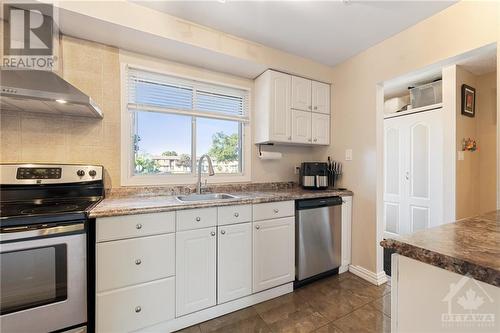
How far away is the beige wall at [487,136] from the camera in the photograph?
8.36ft

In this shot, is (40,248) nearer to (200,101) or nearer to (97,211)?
(97,211)

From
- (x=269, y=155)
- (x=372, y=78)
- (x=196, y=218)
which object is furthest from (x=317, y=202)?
(x=372, y=78)

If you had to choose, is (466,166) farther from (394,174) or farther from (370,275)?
(370,275)

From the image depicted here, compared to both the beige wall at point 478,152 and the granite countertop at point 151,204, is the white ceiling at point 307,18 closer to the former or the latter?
the beige wall at point 478,152

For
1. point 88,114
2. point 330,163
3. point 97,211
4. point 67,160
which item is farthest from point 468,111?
point 67,160

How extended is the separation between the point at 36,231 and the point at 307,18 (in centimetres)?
245

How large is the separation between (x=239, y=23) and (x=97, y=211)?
1.88 meters

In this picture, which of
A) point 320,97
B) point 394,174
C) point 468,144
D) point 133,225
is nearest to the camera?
point 133,225

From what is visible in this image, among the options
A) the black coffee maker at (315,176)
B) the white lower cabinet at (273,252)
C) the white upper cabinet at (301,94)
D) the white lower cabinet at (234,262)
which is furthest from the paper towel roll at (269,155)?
the white lower cabinet at (234,262)

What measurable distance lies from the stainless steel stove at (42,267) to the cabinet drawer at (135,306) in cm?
11

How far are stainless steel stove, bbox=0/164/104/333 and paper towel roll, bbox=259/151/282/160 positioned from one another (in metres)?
1.76

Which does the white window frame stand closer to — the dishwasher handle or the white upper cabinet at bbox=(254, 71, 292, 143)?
the white upper cabinet at bbox=(254, 71, 292, 143)

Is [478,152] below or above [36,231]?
above

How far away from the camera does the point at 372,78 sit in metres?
2.35
